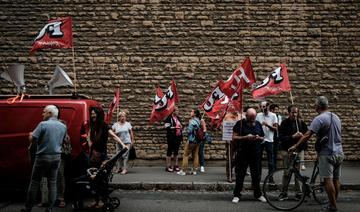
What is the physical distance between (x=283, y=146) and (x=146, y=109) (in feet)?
19.1

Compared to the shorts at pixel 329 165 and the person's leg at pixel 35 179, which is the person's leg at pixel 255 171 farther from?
the person's leg at pixel 35 179

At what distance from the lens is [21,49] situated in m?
14.2

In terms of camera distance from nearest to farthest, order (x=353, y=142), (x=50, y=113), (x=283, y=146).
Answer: (x=50, y=113) → (x=283, y=146) → (x=353, y=142)

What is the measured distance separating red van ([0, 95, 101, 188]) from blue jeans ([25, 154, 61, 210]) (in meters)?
1.34

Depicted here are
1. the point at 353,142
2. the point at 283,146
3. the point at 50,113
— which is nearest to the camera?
the point at 50,113

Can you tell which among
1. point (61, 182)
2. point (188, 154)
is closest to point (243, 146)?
point (188, 154)

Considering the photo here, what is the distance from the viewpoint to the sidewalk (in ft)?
33.6

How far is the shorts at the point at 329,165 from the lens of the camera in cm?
728

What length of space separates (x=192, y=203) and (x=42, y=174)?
9.63ft

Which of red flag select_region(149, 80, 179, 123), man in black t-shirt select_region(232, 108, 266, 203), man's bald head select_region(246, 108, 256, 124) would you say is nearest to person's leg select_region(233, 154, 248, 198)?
man in black t-shirt select_region(232, 108, 266, 203)

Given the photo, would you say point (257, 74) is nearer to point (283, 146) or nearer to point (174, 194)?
point (283, 146)

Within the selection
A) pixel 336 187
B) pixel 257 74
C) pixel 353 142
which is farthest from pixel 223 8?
pixel 336 187

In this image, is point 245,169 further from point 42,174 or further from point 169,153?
point 169,153

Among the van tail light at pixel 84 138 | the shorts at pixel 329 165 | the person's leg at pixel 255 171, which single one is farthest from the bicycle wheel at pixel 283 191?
the van tail light at pixel 84 138
